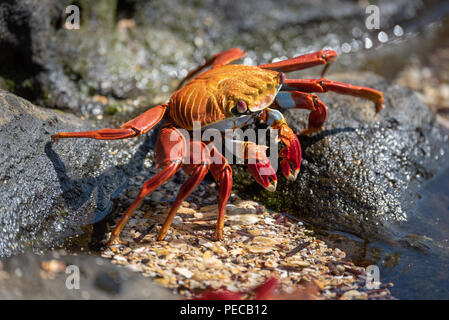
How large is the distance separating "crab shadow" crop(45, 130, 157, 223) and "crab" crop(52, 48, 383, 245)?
0.92ft

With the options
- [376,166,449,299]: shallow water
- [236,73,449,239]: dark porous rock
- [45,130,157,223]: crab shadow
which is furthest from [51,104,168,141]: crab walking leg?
[376,166,449,299]: shallow water


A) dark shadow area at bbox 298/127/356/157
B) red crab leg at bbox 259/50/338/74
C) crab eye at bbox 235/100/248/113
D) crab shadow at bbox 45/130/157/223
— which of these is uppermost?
red crab leg at bbox 259/50/338/74

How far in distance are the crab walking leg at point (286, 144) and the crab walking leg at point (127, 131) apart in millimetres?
887

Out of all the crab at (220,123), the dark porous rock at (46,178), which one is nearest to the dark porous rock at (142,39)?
the dark porous rock at (46,178)

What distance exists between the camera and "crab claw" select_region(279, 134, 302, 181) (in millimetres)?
3457

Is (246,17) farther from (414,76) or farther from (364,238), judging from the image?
(364,238)

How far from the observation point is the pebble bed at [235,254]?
2.93 meters

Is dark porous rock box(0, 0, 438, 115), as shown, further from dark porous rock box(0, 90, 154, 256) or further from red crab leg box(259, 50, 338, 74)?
red crab leg box(259, 50, 338, 74)

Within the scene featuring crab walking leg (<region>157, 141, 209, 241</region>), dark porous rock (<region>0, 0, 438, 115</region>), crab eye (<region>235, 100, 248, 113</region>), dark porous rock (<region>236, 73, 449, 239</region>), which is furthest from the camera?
dark porous rock (<region>0, 0, 438, 115</region>)

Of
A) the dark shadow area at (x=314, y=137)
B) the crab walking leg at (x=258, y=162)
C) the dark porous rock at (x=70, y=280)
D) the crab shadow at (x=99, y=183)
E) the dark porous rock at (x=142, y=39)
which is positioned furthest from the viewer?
the dark porous rock at (x=142, y=39)

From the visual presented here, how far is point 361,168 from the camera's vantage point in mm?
3791

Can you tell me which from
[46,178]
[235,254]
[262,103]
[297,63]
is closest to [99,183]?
[46,178]

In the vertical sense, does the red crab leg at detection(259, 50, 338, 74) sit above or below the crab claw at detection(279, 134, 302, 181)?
above

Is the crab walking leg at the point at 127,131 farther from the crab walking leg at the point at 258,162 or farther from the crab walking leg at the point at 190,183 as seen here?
the crab walking leg at the point at 258,162
